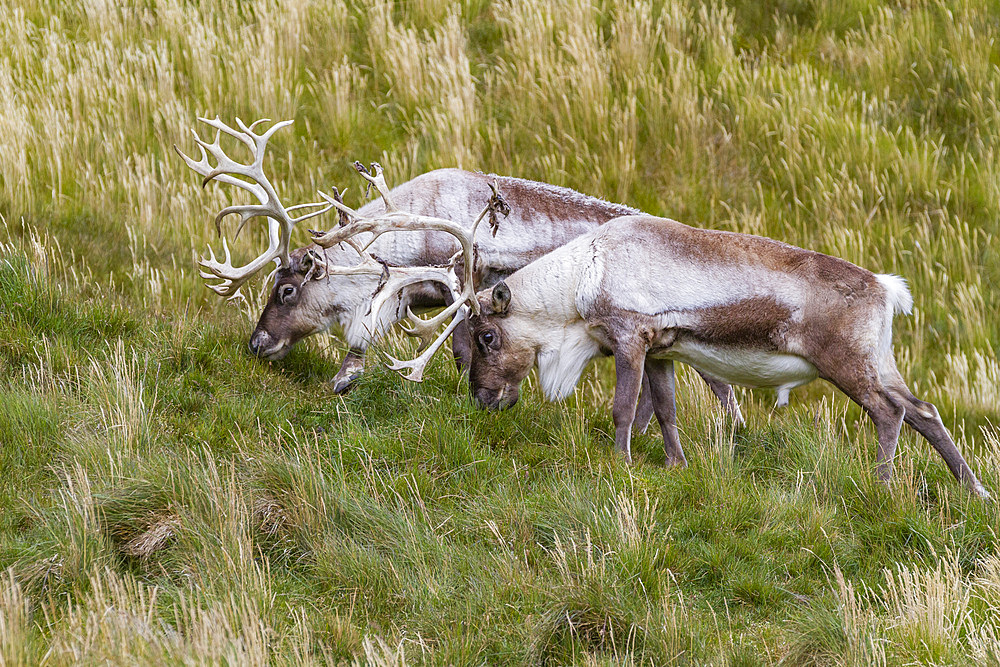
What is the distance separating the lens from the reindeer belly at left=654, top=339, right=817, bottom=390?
257 inches

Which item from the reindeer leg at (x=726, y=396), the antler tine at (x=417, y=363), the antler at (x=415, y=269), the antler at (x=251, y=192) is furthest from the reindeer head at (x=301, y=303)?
the reindeer leg at (x=726, y=396)

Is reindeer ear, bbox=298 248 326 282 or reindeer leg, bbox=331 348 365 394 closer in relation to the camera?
reindeer leg, bbox=331 348 365 394

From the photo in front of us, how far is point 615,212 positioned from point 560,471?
243cm

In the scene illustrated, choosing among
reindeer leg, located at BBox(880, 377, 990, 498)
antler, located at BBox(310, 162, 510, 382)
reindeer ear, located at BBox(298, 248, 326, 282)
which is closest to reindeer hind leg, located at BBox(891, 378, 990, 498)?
reindeer leg, located at BBox(880, 377, 990, 498)

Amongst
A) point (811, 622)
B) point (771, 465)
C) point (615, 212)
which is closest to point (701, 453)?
point (771, 465)

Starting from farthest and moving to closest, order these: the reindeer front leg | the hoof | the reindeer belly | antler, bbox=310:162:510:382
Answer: the hoof < antler, bbox=310:162:510:382 < the reindeer front leg < the reindeer belly

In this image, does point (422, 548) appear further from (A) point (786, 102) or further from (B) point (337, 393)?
(A) point (786, 102)

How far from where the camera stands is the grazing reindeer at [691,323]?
6.33m

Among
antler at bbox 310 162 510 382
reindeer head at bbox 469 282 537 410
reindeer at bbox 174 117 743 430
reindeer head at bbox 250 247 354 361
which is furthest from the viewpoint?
reindeer head at bbox 250 247 354 361

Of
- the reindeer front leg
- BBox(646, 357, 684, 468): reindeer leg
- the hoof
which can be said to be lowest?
the hoof

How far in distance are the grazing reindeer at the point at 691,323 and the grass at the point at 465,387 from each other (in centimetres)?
28

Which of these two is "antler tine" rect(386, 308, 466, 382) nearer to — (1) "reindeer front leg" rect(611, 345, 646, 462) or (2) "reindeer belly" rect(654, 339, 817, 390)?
(1) "reindeer front leg" rect(611, 345, 646, 462)

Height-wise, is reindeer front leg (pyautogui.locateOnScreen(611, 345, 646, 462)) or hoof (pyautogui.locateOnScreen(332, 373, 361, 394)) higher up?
reindeer front leg (pyautogui.locateOnScreen(611, 345, 646, 462))

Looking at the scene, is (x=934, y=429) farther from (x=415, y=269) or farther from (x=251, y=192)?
(x=251, y=192)
